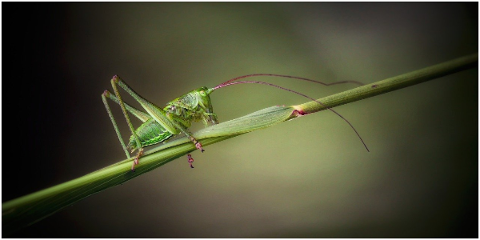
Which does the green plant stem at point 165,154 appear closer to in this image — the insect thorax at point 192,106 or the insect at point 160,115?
the insect at point 160,115

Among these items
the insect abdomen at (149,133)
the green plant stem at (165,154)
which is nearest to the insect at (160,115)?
the insect abdomen at (149,133)

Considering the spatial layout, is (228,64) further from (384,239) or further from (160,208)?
(384,239)

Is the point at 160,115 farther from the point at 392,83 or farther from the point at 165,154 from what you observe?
the point at 392,83

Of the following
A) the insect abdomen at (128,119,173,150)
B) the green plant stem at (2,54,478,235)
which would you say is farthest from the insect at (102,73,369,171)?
the green plant stem at (2,54,478,235)

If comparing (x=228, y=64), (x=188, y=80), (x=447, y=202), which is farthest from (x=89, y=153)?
(x=447, y=202)

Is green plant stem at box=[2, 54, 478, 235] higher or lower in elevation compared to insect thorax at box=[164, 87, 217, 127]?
lower

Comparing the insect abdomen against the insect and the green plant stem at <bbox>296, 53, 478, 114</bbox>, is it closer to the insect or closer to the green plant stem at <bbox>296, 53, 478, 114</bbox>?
the insect

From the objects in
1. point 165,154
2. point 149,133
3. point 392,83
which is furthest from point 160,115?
point 392,83
